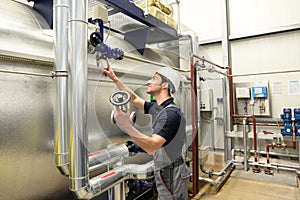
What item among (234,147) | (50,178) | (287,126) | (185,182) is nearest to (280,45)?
(287,126)

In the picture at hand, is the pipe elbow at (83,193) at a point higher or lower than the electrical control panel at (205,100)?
lower

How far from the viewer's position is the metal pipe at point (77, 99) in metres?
0.94

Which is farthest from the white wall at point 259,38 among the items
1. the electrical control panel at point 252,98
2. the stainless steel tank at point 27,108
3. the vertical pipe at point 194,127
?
the stainless steel tank at point 27,108

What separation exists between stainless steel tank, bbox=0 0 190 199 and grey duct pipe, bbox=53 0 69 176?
10 centimetres

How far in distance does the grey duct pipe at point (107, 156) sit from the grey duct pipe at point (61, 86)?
0.20 m

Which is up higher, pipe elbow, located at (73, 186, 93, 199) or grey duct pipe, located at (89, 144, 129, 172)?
grey duct pipe, located at (89, 144, 129, 172)

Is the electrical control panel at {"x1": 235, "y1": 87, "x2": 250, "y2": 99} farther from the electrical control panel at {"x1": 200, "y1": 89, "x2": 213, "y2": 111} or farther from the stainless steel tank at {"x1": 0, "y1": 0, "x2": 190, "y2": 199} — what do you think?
the stainless steel tank at {"x1": 0, "y1": 0, "x2": 190, "y2": 199}

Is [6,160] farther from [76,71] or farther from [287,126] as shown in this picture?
[287,126]

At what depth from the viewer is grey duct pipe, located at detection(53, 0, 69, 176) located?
95 centimetres

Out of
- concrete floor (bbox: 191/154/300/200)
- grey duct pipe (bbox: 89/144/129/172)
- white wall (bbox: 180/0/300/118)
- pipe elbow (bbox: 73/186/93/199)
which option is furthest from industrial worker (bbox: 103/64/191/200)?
white wall (bbox: 180/0/300/118)

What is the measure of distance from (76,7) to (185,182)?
1.31 m

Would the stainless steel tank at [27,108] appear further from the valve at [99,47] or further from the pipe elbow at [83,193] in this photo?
the pipe elbow at [83,193]

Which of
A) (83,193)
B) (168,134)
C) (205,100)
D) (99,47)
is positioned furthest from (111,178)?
(205,100)

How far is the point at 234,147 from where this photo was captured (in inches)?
129
